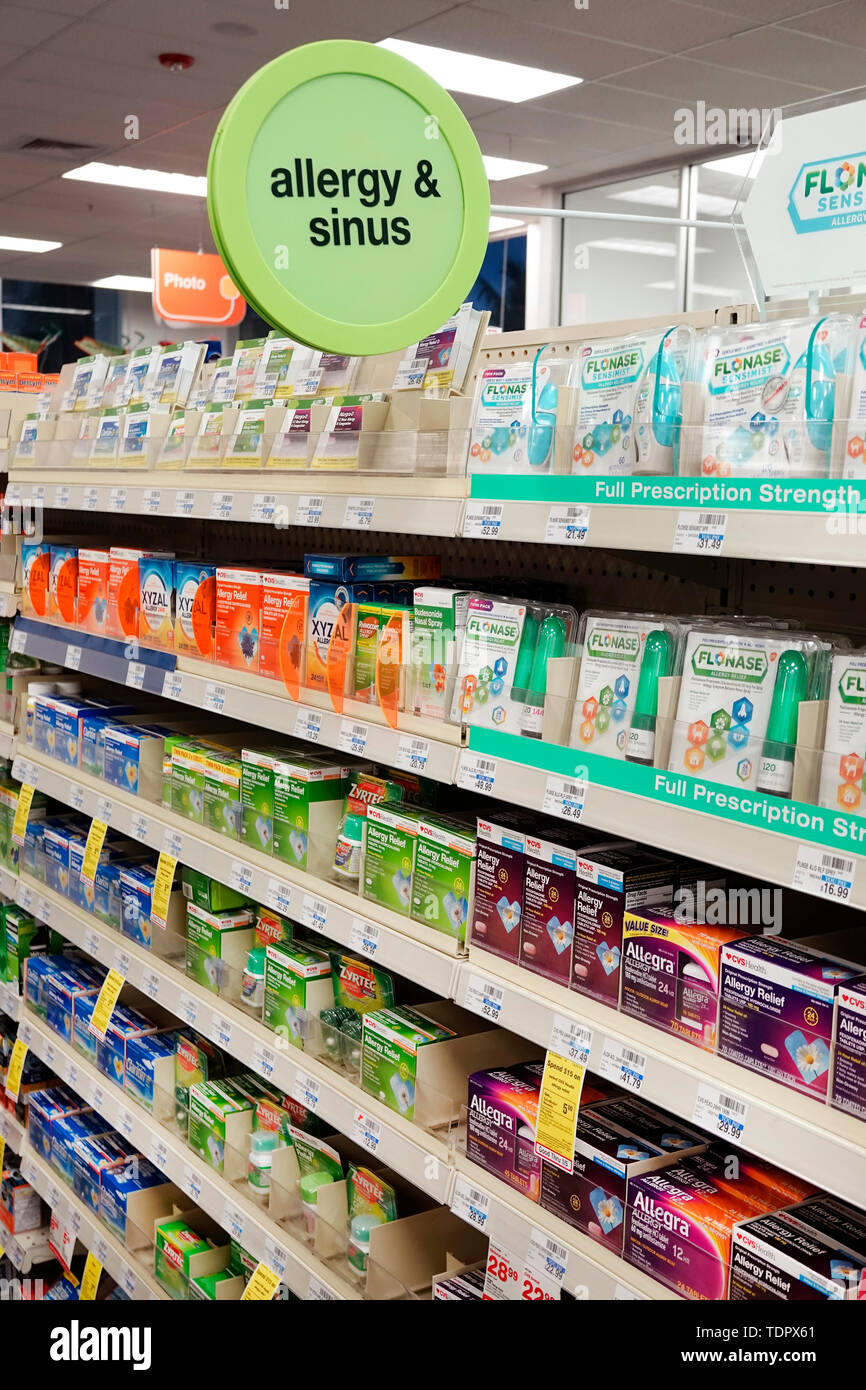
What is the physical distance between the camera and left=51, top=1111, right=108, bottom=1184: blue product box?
132 inches

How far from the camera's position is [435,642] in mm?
2092

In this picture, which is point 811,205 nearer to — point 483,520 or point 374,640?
point 483,520

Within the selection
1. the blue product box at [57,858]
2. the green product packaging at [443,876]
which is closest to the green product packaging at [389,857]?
the green product packaging at [443,876]

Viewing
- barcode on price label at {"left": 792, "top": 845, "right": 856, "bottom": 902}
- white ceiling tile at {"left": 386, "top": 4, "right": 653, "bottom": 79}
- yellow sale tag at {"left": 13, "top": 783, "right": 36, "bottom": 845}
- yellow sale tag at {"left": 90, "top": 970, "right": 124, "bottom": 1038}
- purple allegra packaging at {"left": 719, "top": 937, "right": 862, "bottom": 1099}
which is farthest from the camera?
white ceiling tile at {"left": 386, "top": 4, "right": 653, "bottom": 79}

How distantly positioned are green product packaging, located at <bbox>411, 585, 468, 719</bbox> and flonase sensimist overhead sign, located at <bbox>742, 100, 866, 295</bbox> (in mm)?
685

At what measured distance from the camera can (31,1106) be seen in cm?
362

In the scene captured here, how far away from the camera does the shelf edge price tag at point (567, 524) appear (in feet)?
5.56

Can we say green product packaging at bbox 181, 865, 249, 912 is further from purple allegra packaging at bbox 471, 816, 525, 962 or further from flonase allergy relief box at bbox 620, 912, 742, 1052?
flonase allergy relief box at bbox 620, 912, 742, 1052

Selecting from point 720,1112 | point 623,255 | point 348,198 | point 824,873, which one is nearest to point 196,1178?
point 720,1112

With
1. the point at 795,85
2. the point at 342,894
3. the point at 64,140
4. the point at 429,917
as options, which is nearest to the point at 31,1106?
the point at 342,894

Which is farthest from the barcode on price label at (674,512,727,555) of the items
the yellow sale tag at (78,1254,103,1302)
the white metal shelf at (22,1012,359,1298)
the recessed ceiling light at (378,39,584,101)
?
the recessed ceiling light at (378,39,584,101)

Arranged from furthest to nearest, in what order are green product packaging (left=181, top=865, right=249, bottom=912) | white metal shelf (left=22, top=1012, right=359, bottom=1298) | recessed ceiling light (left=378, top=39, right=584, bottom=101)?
recessed ceiling light (left=378, top=39, right=584, bottom=101) < green product packaging (left=181, top=865, right=249, bottom=912) < white metal shelf (left=22, top=1012, right=359, bottom=1298)

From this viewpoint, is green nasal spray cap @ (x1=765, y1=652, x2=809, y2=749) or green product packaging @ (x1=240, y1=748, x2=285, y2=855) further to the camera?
green product packaging @ (x1=240, y1=748, x2=285, y2=855)

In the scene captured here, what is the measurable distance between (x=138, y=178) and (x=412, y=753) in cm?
852
